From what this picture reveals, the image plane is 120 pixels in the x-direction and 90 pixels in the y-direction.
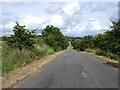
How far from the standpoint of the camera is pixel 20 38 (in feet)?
53.8

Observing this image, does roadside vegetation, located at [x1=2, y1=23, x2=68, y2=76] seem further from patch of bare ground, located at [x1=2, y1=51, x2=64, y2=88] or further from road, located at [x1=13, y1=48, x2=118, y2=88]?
road, located at [x1=13, y1=48, x2=118, y2=88]

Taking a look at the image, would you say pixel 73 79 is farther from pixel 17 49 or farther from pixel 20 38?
pixel 20 38

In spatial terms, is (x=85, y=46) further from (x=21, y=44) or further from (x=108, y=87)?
(x=108, y=87)

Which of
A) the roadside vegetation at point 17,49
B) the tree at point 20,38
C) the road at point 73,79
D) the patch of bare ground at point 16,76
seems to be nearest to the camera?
the road at point 73,79

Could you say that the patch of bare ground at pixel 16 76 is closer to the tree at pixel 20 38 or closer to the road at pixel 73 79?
the road at pixel 73 79

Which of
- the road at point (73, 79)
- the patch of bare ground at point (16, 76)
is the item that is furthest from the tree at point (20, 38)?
the road at point (73, 79)

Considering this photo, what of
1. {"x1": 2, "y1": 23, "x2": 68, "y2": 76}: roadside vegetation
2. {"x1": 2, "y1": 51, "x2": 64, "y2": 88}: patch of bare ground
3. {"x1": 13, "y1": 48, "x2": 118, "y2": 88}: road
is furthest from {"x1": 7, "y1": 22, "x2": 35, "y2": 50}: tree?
{"x1": 13, "y1": 48, "x2": 118, "y2": 88}: road

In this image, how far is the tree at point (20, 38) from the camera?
1566 centimetres

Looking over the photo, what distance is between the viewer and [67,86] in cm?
704

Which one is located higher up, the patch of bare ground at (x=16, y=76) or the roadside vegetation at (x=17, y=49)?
the roadside vegetation at (x=17, y=49)

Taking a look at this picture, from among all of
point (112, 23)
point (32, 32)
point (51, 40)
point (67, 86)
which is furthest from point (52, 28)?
point (67, 86)

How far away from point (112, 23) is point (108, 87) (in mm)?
9494

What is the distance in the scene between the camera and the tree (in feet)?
51.4

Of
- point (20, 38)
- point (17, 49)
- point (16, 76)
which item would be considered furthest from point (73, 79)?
point (20, 38)
